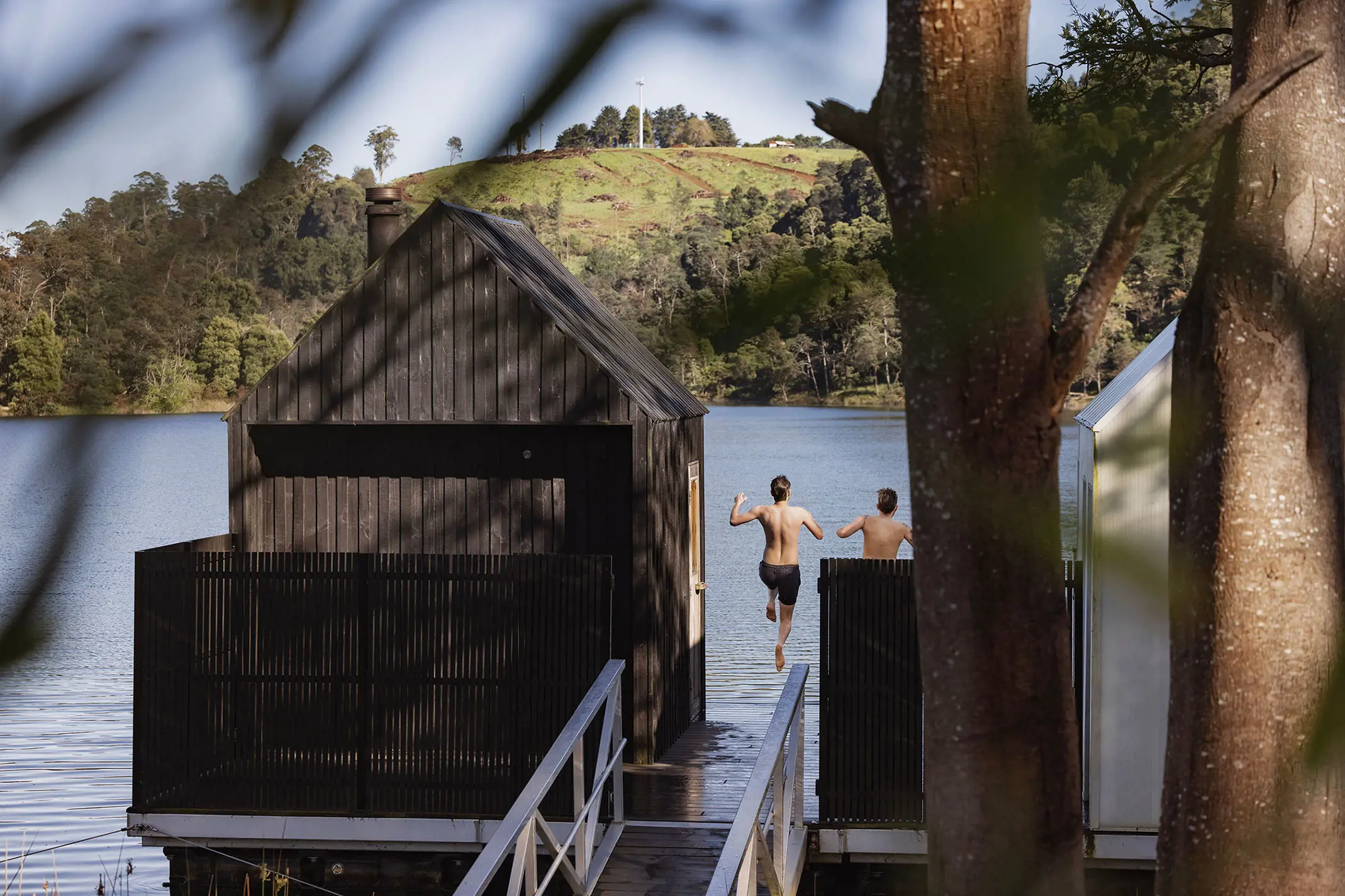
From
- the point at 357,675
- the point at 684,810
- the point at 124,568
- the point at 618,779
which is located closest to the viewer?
the point at 124,568

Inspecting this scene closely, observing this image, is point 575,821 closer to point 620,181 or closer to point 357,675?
point 357,675

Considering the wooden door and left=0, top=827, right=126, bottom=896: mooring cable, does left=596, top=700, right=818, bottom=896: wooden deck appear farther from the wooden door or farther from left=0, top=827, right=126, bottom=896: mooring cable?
left=0, top=827, right=126, bottom=896: mooring cable

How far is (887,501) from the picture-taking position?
41.1ft

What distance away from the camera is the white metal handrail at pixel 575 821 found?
21.8 feet

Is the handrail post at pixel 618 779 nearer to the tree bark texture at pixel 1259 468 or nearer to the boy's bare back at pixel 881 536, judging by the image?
the boy's bare back at pixel 881 536

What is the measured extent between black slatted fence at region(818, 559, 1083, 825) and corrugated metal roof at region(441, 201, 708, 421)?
2693 millimetres

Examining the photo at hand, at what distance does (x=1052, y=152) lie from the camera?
→ 3.68ft

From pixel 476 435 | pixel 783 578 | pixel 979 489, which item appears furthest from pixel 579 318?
pixel 979 489

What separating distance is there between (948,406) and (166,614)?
9531 millimetres

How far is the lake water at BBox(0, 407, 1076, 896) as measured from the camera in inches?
27.2

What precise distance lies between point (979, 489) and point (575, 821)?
6501 millimetres

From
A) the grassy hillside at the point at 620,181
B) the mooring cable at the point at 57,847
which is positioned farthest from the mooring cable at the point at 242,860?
the grassy hillside at the point at 620,181

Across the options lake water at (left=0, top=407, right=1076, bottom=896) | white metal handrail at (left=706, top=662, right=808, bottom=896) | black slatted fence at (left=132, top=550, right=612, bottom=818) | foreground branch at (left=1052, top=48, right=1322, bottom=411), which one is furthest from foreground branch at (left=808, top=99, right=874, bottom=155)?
black slatted fence at (left=132, top=550, right=612, bottom=818)

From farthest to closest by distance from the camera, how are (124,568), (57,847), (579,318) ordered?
1. (57,847)
2. (579,318)
3. (124,568)
